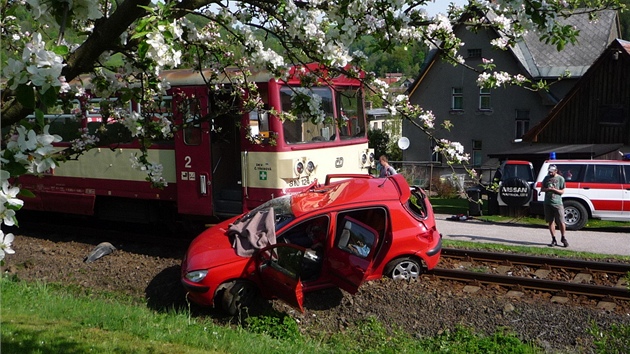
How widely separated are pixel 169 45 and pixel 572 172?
1593 cm

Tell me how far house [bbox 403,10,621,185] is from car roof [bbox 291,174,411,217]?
73.3ft

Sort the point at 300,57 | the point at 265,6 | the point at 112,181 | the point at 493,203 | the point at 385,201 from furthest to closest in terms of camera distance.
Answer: the point at 493,203 < the point at 112,181 < the point at 385,201 < the point at 300,57 < the point at 265,6

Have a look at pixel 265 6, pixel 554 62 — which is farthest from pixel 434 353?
pixel 554 62

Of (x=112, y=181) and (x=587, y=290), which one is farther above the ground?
(x=112, y=181)

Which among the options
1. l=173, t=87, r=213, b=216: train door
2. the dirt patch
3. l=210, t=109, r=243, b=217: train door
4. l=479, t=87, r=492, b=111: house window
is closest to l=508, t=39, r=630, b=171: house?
l=479, t=87, r=492, b=111: house window

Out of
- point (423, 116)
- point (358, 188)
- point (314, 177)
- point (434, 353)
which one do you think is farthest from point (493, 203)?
point (423, 116)

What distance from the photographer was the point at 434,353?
7383 millimetres

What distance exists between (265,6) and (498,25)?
6.40 ft

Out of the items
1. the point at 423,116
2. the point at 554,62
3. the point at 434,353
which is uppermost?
the point at 554,62

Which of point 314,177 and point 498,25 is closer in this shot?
point 498,25

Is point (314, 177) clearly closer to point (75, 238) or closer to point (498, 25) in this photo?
point (75, 238)

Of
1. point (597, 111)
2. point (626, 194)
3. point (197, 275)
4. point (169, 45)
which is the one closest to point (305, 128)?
point (197, 275)

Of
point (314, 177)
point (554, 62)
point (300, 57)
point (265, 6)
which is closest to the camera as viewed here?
point (265, 6)

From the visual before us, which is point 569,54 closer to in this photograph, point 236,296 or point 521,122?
point 521,122
